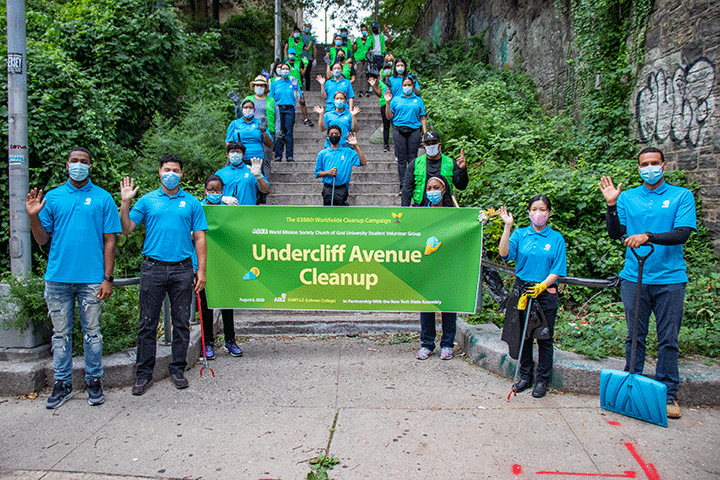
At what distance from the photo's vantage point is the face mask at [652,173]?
4.09 m

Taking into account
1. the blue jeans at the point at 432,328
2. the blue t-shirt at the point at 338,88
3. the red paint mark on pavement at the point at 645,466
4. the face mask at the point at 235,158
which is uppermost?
the blue t-shirt at the point at 338,88

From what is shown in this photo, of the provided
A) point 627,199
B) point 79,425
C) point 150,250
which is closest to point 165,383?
point 79,425

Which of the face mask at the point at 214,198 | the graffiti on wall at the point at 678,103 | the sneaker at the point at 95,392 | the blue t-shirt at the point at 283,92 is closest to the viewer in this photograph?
the sneaker at the point at 95,392

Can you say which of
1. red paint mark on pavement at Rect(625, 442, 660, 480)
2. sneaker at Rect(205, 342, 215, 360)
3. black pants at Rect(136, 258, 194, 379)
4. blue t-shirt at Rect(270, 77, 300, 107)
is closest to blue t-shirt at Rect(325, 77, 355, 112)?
blue t-shirt at Rect(270, 77, 300, 107)

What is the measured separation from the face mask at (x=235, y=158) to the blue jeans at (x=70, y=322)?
8.54ft

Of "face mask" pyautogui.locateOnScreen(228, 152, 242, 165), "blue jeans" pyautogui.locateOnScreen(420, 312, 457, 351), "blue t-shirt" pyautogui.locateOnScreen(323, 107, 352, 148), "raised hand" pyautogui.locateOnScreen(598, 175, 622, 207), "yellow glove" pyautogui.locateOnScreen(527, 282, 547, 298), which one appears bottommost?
"blue jeans" pyautogui.locateOnScreen(420, 312, 457, 351)

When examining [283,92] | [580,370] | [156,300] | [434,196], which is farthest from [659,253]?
[283,92]

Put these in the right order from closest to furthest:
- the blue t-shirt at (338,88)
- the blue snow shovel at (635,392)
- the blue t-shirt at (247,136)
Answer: the blue snow shovel at (635,392) → the blue t-shirt at (247,136) → the blue t-shirt at (338,88)

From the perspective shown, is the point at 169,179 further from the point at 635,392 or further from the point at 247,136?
the point at 635,392

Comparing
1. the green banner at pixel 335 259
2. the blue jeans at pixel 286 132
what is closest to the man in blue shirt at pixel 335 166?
the green banner at pixel 335 259

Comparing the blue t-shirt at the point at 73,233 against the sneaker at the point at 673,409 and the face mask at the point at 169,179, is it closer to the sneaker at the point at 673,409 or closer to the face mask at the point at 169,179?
the face mask at the point at 169,179

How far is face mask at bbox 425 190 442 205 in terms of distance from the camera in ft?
18.0

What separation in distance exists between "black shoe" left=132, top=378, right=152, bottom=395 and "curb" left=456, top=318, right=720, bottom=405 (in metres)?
3.10

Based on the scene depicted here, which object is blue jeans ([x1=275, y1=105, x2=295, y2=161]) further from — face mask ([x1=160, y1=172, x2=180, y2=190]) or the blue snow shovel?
the blue snow shovel
